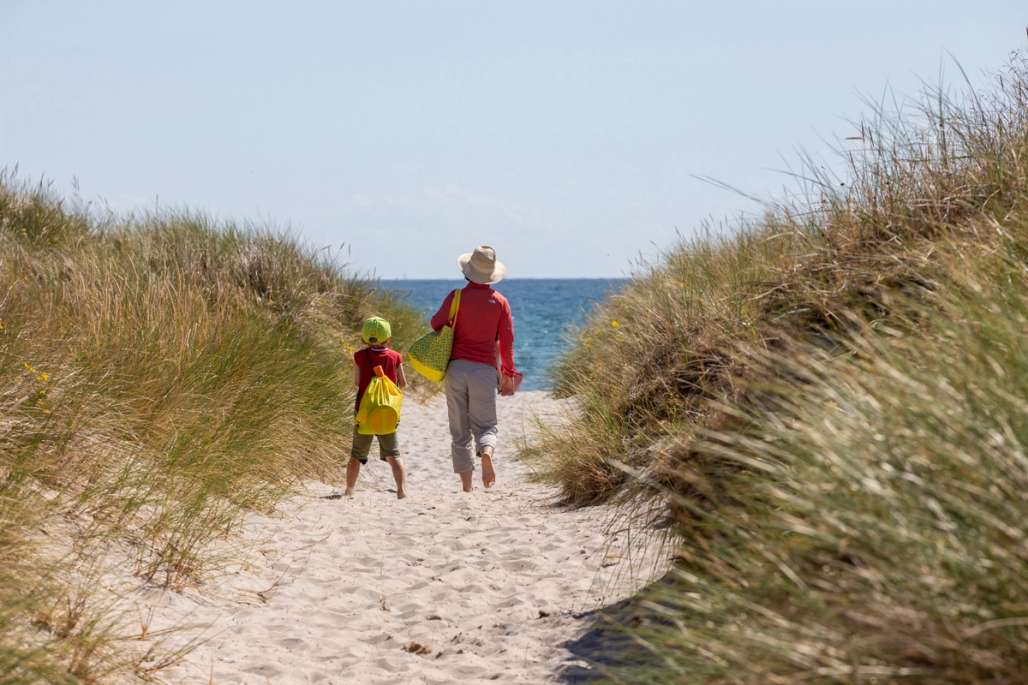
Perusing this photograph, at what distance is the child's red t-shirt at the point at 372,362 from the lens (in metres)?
8.18

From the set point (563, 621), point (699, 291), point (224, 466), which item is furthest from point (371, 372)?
point (563, 621)

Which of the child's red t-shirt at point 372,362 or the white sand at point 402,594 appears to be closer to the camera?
the white sand at point 402,594

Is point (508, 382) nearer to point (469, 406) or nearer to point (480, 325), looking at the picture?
point (469, 406)

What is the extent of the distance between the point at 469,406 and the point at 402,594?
3156 mm

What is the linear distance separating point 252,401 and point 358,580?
2.14m

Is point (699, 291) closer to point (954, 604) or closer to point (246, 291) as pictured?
point (954, 604)

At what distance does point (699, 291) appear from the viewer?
7.64 m

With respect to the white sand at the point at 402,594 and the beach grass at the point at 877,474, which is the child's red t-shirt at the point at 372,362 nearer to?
the white sand at the point at 402,594

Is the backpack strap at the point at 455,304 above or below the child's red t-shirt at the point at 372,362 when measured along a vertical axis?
above

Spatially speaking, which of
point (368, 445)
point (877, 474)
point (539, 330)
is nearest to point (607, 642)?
point (877, 474)

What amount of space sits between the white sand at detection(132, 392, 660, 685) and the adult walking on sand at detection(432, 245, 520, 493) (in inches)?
27.9

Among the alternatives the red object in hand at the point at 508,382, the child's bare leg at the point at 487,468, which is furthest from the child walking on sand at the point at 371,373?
the red object in hand at the point at 508,382

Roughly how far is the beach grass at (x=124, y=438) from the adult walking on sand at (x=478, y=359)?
121 cm

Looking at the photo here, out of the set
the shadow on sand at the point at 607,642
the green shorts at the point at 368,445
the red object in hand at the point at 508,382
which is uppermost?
the red object in hand at the point at 508,382
